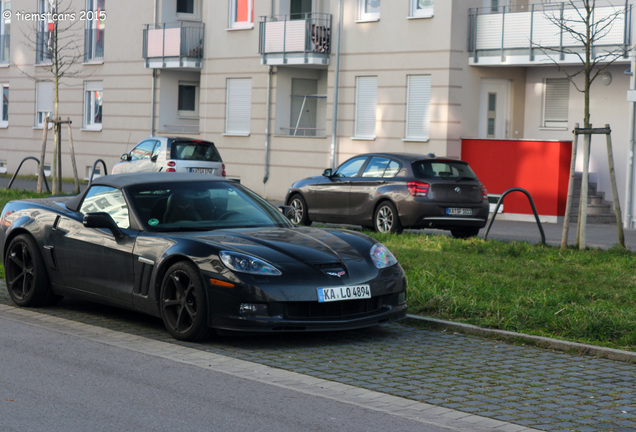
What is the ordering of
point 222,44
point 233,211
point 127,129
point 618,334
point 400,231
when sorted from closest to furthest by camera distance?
point 618,334, point 233,211, point 400,231, point 222,44, point 127,129

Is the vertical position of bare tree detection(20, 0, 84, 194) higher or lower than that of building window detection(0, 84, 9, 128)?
higher

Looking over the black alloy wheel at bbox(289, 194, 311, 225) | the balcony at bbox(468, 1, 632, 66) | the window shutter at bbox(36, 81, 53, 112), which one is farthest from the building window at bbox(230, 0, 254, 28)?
the black alloy wheel at bbox(289, 194, 311, 225)

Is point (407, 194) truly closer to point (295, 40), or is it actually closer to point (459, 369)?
point (459, 369)

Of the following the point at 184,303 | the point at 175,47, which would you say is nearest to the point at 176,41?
the point at 175,47

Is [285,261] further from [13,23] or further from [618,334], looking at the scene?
[13,23]

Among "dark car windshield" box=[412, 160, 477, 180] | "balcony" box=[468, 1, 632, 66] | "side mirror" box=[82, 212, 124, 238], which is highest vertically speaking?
"balcony" box=[468, 1, 632, 66]

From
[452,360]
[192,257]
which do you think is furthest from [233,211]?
[452,360]

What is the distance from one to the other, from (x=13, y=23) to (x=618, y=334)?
4064cm

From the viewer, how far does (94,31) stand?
40.6 meters

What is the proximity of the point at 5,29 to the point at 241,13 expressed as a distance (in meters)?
16.1

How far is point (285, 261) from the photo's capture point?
832 centimetres

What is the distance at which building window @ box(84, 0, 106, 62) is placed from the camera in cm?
4019

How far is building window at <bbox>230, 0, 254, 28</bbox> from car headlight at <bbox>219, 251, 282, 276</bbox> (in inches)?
1033

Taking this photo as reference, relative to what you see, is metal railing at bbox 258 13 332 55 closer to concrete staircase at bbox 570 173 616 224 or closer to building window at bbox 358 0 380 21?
building window at bbox 358 0 380 21
